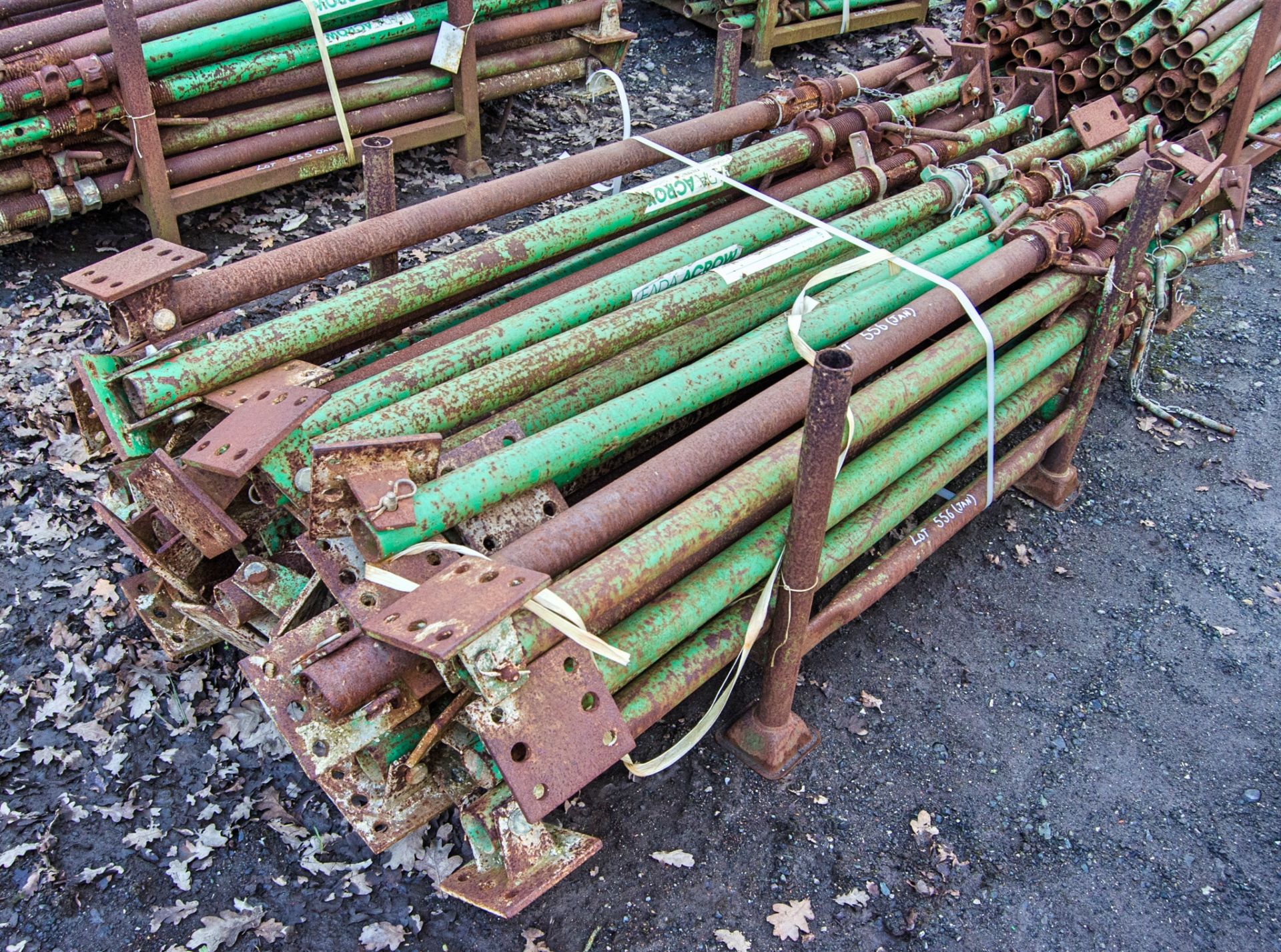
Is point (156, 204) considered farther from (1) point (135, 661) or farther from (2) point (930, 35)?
(2) point (930, 35)

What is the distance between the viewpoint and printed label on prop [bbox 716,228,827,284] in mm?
4168

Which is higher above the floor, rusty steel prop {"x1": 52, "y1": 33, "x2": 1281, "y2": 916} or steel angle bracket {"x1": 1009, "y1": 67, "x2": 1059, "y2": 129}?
steel angle bracket {"x1": 1009, "y1": 67, "x2": 1059, "y2": 129}

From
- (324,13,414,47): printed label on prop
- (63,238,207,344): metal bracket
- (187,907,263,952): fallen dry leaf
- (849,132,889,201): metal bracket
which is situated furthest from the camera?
(324,13,414,47): printed label on prop

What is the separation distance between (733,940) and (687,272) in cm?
286

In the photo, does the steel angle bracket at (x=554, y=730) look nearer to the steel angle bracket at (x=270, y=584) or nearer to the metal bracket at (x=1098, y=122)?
the steel angle bracket at (x=270, y=584)

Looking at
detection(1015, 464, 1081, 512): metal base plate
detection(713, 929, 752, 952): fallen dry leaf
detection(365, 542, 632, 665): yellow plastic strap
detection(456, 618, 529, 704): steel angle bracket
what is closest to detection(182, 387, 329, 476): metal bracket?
detection(365, 542, 632, 665): yellow plastic strap

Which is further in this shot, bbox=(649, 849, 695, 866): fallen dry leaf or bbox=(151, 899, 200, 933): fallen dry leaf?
bbox=(649, 849, 695, 866): fallen dry leaf

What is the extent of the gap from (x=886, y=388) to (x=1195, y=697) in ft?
7.53

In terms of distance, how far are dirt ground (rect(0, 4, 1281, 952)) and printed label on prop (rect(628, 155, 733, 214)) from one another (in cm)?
233

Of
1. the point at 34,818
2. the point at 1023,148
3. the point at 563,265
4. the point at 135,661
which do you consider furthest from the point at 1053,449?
the point at 34,818

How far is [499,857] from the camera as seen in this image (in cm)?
291

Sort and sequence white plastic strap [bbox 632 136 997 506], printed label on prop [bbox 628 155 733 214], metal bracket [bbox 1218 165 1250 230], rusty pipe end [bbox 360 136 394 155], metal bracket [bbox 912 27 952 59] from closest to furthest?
white plastic strap [bbox 632 136 997 506], rusty pipe end [bbox 360 136 394 155], printed label on prop [bbox 628 155 733 214], metal bracket [bbox 1218 165 1250 230], metal bracket [bbox 912 27 952 59]

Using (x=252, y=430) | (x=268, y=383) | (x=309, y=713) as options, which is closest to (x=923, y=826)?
(x=309, y=713)

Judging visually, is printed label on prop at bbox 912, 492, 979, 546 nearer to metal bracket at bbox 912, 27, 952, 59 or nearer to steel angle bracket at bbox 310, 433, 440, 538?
steel angle bracket at bbox 310, 433, 440, 538
